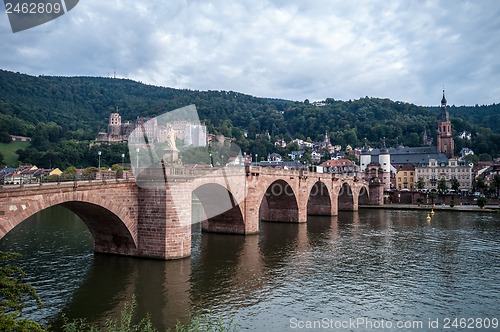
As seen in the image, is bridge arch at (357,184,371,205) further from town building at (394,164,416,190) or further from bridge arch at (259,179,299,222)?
bridge arch at (259,179,299,222)

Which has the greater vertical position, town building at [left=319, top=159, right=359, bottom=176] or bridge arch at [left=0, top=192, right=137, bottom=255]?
town building at [left=319, top=159, right=359, bottom=176]

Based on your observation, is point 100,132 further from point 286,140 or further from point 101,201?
point 101,201

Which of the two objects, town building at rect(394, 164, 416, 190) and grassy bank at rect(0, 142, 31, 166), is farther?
town building at rect(394, 164, 416, 190)

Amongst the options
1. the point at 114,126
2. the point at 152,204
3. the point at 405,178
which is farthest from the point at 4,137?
the point at 405,178

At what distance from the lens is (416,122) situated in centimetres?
17738

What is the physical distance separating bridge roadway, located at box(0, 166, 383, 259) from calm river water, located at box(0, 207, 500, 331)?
1304 mm

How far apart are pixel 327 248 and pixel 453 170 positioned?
8898 centimetres

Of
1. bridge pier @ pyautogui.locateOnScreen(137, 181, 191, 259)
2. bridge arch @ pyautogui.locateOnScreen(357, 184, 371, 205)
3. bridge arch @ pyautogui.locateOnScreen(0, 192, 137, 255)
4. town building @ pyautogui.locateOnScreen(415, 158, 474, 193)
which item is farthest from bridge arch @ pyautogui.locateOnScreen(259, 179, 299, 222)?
town building @ pyautogui.locateOnScreen(415, 158, 474, 193)

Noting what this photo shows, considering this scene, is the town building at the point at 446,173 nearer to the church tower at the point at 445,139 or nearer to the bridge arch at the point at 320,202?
the church tower at the point at 445,139

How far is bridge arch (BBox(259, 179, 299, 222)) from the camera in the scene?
51.1 m

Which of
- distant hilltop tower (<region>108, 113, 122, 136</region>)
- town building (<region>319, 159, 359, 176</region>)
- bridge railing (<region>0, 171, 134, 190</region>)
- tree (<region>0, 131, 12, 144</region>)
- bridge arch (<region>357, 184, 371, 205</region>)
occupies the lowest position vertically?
bridge arch (<region>357, 184, 371, 205</region>)

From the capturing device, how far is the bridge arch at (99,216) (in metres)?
20.0

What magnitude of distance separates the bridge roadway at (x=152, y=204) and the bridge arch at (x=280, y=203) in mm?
4120

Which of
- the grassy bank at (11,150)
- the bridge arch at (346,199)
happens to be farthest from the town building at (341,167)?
the grassy bank at (11,150)
